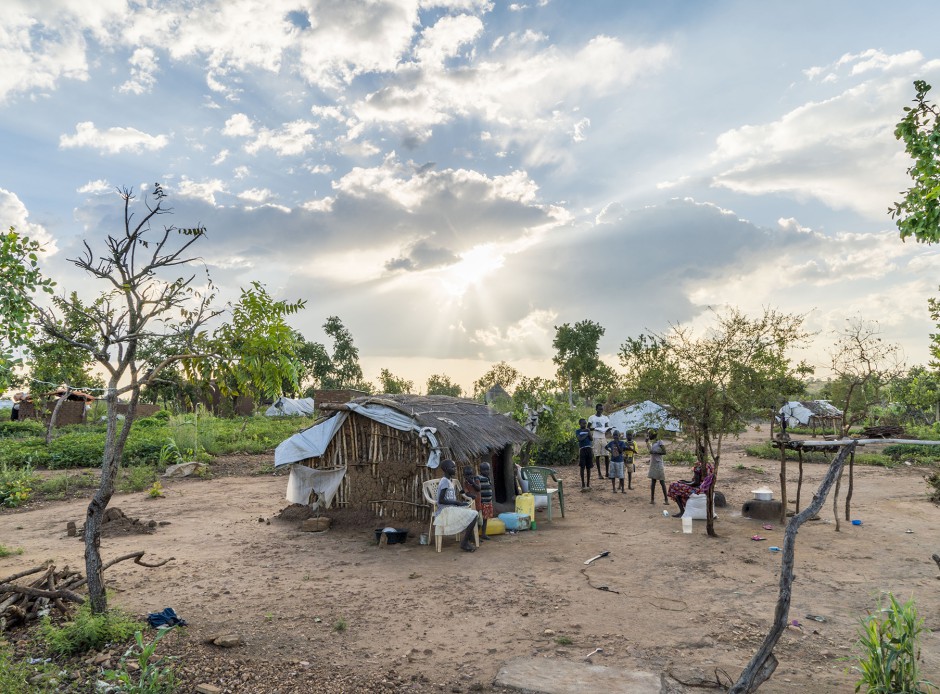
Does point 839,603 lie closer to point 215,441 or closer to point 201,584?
point 201,584

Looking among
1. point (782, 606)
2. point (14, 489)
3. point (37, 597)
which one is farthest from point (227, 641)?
point (14, 489)

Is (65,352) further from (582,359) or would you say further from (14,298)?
(582,359)

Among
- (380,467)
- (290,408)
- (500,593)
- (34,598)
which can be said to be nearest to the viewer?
(34,598)

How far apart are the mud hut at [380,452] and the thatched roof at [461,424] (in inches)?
0.9

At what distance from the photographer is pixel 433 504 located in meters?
10.2

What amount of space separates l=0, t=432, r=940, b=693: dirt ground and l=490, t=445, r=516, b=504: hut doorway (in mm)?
1521

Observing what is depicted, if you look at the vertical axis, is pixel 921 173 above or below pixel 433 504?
above

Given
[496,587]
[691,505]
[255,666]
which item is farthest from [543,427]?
[255,666]

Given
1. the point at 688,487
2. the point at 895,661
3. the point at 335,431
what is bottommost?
the point at 895,661

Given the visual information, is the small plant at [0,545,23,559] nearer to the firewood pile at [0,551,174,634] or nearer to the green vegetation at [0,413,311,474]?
the firewood pile at [0,551,174,634]

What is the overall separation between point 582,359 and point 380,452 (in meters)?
40.5

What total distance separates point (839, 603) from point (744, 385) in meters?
4.44

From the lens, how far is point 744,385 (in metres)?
10.8

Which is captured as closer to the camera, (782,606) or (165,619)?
(782,606)
